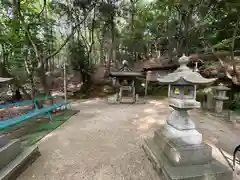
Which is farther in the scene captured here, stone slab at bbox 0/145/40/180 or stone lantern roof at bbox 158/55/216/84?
stone lantern roof at bbox 158/55/216/84

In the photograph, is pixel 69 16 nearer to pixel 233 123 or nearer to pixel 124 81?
pixel 124 81

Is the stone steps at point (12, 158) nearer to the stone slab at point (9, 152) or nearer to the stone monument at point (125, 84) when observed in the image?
the stone slab at point (9, 152)

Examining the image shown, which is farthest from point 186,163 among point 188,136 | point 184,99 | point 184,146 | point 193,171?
point 184,99

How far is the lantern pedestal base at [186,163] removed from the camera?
1924mm

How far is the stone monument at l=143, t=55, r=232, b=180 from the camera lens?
196cm

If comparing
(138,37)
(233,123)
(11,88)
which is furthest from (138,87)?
(11,88)

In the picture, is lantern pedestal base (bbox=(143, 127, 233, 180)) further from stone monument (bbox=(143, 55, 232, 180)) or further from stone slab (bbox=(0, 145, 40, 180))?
stone slab (bbox=(0, 145, 40, 180))

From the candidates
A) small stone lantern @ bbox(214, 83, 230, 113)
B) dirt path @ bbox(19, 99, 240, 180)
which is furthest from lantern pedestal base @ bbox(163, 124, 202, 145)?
small stone lantern @ bbox(214, 83, 230, 113)

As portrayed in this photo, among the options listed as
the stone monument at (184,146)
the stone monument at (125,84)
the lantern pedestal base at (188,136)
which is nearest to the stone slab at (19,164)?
the stone monument at (184,146)

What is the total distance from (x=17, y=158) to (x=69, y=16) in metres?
10.6

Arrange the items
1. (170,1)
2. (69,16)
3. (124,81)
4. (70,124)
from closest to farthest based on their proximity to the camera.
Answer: (70,124) → (170,1) → (124,81) → (69,16)

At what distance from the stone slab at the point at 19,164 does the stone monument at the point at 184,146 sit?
220 centimetres

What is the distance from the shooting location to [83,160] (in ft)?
8.36

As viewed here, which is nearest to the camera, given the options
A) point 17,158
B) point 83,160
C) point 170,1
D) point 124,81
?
point 17,158
